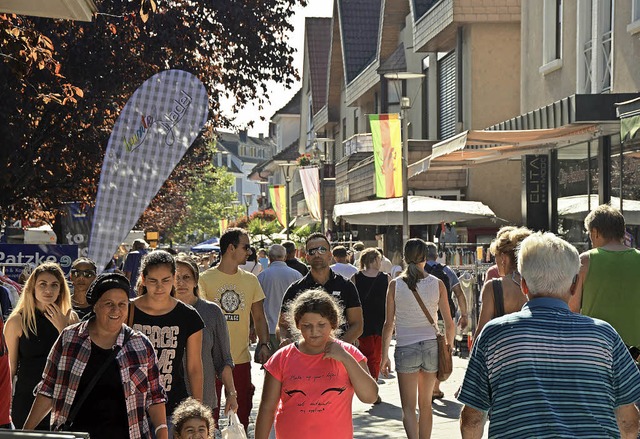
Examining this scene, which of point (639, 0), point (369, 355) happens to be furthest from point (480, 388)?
point (639, 0)

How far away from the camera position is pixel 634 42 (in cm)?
1733

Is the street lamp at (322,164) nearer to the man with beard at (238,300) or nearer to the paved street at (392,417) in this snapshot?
the paved street at (392,417)

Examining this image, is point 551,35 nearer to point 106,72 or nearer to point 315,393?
point 106,72

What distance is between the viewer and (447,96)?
3328 centimetres

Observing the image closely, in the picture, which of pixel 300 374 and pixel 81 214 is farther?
pixel 81 214

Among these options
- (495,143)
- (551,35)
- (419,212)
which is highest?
(551,35)

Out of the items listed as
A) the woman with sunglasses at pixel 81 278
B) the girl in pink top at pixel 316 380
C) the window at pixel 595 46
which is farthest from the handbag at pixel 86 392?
the window at pixel 595 46

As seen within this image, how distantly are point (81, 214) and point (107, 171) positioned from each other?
5612 millimetres

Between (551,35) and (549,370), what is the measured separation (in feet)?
60.2

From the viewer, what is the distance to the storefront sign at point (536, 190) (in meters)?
22.8

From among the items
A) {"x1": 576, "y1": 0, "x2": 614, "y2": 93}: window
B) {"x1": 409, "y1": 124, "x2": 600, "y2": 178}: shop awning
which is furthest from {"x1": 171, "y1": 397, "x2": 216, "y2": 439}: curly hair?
{"x1": 576, "y1": 0, "x2": 614, "y2": 93}: window

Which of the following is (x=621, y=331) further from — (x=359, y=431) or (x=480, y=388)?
(x=359, y=431)

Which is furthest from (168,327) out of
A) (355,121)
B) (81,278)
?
(355,121)

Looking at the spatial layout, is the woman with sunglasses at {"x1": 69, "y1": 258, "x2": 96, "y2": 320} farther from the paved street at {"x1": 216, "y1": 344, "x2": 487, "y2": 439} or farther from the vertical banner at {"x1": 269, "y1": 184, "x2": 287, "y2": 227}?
the vertical banner at {"x1": 269, "y1": 184, "x2": 287, "y2": 227}
